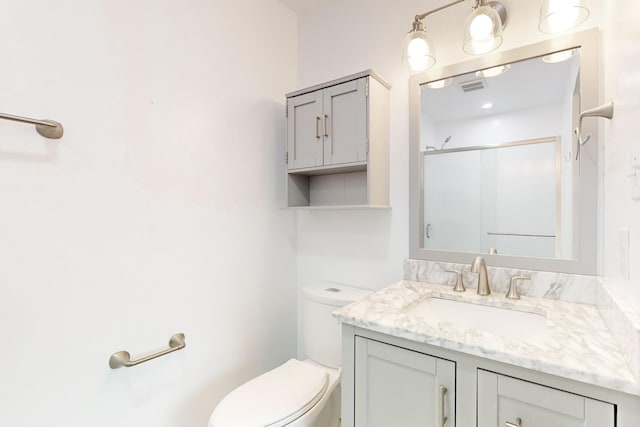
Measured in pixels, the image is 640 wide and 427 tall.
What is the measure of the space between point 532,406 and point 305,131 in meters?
1.40

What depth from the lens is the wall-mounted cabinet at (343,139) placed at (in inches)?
56.3

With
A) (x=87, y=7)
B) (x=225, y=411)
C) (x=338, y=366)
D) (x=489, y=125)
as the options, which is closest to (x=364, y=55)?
(x=489, y=125)

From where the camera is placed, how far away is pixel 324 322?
1.52 meters

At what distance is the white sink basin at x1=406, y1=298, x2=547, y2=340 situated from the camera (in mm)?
1071

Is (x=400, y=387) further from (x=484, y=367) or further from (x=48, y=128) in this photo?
(x=48, y=128)

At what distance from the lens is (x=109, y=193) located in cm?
111

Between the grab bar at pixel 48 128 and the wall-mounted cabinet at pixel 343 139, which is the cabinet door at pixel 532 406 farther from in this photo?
the grab bar at pixel 48 128

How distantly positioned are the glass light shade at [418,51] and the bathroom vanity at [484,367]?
1019 mm

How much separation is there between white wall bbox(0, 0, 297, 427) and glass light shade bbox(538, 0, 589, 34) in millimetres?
1285

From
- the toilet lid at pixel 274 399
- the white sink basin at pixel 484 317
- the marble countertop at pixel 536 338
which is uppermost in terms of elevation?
the marble countertop at pixel 536 338

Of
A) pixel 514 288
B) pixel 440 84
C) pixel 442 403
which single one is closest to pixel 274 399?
pixel 442 403

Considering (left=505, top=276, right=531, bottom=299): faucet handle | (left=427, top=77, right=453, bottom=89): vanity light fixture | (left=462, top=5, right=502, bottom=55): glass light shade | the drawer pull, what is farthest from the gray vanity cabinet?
the drawer pull

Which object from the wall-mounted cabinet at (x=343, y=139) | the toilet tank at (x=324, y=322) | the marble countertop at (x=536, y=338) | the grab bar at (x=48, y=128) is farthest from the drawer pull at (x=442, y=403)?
the grab bar at (x=48, y=128)

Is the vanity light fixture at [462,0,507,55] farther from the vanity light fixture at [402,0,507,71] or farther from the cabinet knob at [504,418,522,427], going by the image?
the cabinet knob at [504,418,522,427]
